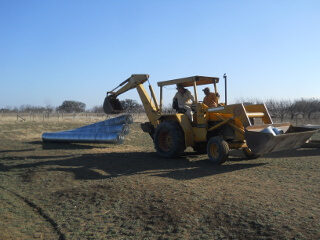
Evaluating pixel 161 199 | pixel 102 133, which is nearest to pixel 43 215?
pixel 161 199

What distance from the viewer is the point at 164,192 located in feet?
21.7

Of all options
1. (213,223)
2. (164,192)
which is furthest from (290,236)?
(164,192)

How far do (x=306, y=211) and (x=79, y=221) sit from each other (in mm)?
3602

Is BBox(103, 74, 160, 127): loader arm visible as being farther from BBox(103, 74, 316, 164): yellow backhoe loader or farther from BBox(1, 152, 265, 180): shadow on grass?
BBox(1, 152, 265, 180): shadow on grass

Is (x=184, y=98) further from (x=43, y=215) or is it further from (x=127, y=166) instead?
(x=43, y=215)

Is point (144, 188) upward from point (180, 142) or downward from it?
downward

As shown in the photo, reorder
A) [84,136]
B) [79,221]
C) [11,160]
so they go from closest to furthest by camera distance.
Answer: [79,221], [11,160], [84,136]

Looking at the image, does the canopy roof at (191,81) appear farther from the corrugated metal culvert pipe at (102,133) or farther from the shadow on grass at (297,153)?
the corrugated metal culvert pipe at (102,133)

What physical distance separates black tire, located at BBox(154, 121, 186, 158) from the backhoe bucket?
317cm

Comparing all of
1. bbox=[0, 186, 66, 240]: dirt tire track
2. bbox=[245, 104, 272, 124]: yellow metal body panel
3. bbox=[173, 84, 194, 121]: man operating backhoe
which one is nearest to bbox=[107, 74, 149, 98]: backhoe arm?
bbox=[173, 84, 194, 121]: man operating backhoe

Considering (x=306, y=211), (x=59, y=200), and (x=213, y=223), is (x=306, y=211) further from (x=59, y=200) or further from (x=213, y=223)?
(x=59, y=200)

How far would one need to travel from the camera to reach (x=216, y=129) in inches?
413

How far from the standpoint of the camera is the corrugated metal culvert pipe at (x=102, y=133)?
14.9 metres

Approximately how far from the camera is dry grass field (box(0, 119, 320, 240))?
5.02 meters
